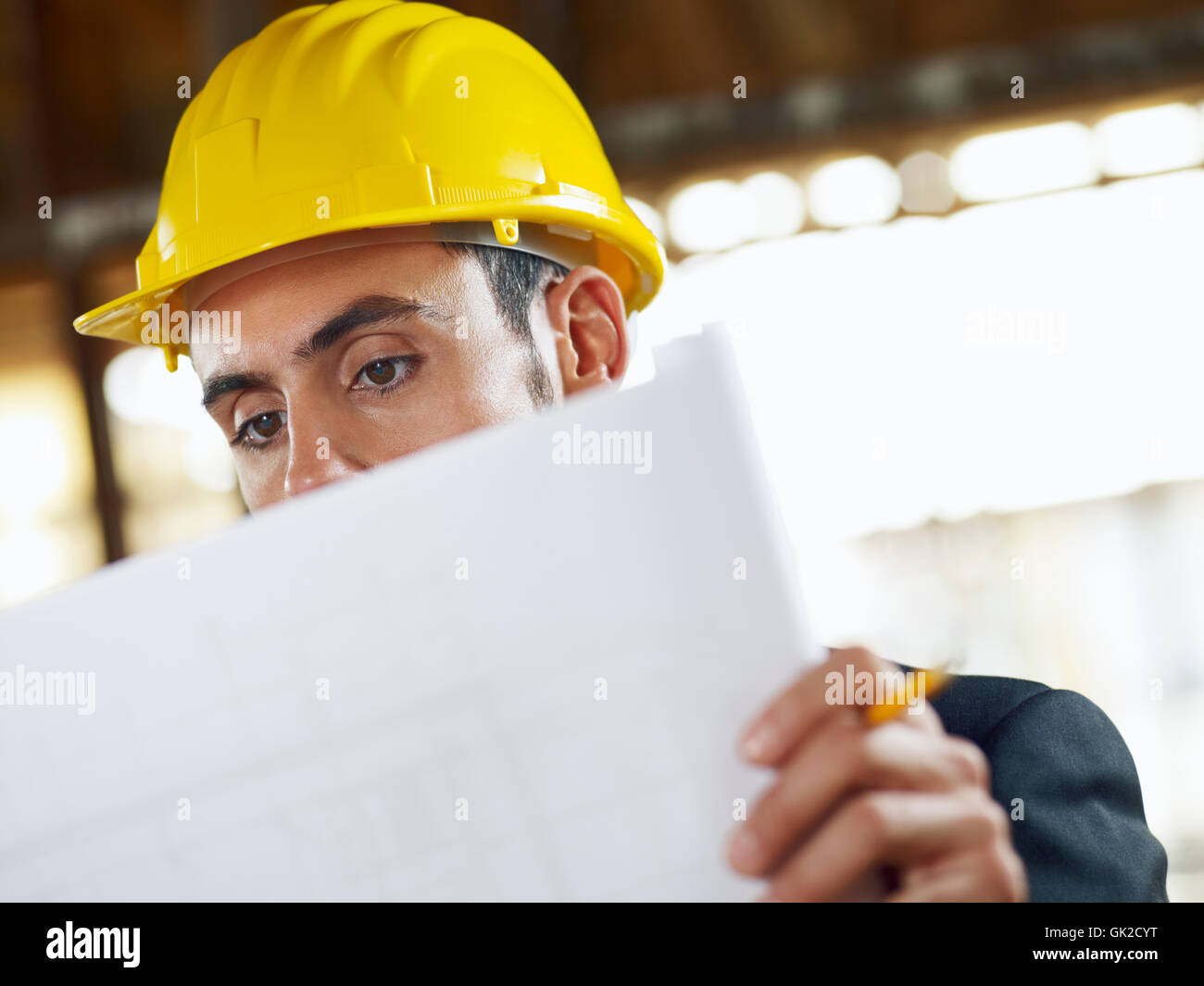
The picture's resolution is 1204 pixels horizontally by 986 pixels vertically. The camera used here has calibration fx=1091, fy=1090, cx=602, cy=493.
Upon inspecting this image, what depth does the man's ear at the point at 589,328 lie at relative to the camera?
1799mm

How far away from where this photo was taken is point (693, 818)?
2.26 ft

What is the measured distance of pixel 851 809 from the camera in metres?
0.69

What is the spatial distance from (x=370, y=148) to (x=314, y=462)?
19.1 inches

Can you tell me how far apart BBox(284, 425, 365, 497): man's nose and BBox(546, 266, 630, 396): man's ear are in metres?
0.45

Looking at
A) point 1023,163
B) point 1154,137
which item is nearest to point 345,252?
point 1023,163

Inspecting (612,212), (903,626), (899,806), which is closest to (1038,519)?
(903,626)

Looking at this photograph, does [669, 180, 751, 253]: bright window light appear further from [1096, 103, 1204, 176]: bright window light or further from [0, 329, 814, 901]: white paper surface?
[0, 329, 814, 901]: white paper surface

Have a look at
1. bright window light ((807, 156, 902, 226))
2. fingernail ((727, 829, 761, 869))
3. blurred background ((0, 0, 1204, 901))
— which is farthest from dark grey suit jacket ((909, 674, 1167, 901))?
bright window light ((807, 156, 902, 226))

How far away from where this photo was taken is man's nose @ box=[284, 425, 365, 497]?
4.75ft

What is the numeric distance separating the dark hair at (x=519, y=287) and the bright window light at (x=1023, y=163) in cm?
738

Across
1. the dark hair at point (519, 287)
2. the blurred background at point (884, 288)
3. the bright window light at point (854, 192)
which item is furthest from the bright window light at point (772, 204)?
the dark hair at point (519, 287)

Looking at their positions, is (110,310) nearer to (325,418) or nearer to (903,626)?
(325,418)

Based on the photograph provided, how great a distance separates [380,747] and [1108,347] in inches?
335

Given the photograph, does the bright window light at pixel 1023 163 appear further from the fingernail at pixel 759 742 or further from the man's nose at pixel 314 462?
the fingernail at pixel 759 742
